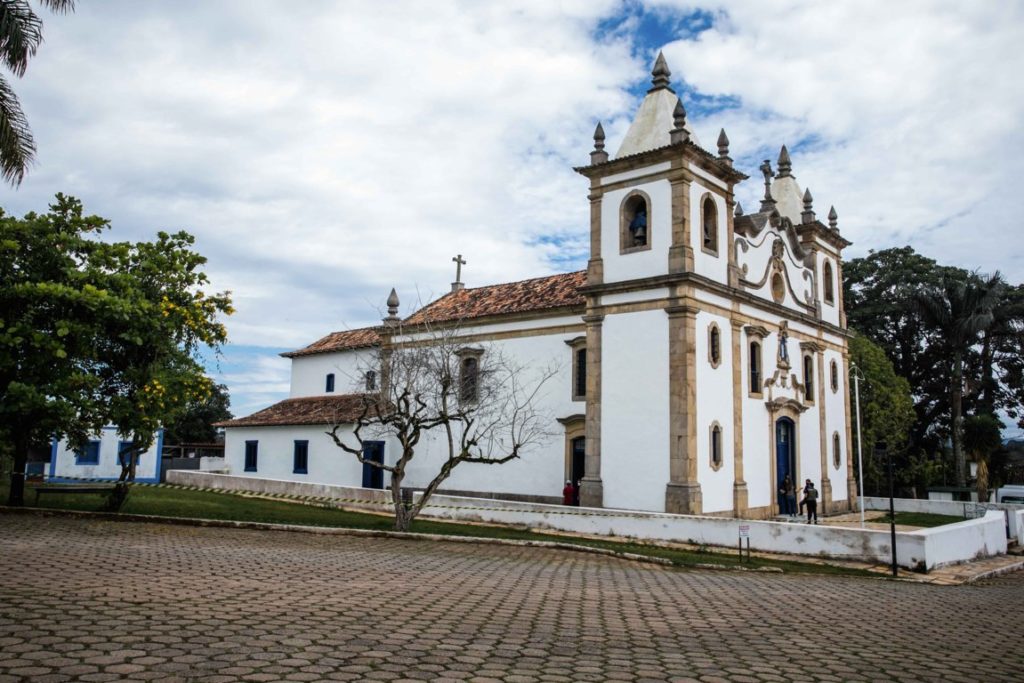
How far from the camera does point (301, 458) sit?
2903 cm

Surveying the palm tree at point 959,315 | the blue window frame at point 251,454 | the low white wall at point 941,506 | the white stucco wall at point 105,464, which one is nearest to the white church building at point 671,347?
the low white wall at point 941,506

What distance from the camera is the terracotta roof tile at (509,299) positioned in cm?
2425

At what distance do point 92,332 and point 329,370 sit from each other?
1719 cm

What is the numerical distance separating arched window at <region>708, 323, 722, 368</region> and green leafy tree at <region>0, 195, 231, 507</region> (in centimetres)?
1178

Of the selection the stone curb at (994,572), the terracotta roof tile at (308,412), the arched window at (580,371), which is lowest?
the stone curb at (994,572)

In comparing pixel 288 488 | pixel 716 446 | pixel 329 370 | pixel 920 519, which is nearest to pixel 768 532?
pixel 716 446

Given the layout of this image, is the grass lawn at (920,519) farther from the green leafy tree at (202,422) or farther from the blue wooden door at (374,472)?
the green leafy tree at (202,422)

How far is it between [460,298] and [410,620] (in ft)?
74.3

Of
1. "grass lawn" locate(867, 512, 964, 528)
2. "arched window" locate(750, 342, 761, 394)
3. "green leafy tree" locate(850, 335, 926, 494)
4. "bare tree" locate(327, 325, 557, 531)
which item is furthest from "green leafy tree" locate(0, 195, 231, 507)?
"green leafy tree" locate(850, 335, 926, 494)

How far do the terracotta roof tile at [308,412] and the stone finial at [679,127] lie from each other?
13418 mm

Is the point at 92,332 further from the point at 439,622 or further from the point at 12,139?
the point at 439,622

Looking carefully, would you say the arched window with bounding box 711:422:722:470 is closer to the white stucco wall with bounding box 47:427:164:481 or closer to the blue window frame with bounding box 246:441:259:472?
the blue window frame with bounding box 246:441:259:472

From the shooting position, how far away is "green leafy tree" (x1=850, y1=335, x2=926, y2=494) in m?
32.1

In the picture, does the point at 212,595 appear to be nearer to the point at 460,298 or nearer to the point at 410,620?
the point at 410,620
